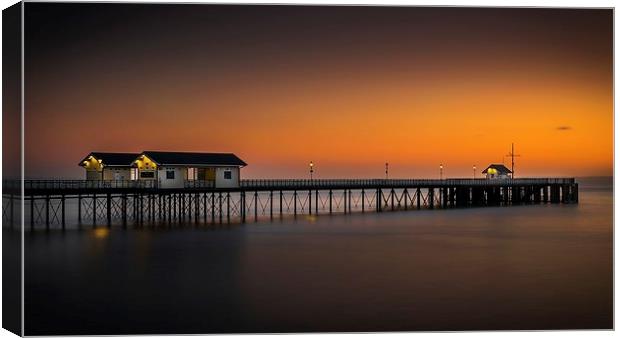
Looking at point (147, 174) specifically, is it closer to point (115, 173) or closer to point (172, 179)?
point (172, 179)

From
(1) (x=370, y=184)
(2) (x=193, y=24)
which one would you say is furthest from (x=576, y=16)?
(1) (x=370, y=184)

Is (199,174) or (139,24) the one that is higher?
(139,24)

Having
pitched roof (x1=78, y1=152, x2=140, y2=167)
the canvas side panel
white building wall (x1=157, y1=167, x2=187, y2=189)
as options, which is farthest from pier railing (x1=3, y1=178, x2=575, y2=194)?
pitched roof (x1=78, y1=152, x2=140, y2=167)

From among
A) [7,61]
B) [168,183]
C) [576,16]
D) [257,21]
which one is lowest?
[168,183]

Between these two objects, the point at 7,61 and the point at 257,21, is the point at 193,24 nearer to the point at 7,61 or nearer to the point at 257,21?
the point at 257,21

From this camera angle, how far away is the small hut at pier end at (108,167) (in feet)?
119

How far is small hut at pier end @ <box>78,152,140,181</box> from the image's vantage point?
119 ft

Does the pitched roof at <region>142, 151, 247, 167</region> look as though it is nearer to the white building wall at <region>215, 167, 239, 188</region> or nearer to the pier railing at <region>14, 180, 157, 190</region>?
the white building wall at <region>215, 167, 239, 188</region>

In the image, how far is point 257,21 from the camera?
22797 millimetres

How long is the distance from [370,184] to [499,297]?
29275 millimetres

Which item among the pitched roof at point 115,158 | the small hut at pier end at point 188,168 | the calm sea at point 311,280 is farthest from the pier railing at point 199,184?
the calm sea at point 311,280

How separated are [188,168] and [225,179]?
6.30 feet

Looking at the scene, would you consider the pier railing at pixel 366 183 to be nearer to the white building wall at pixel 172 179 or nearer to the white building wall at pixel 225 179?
the white building wall at pixel 225 179

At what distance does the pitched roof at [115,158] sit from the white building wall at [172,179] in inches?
87.8
